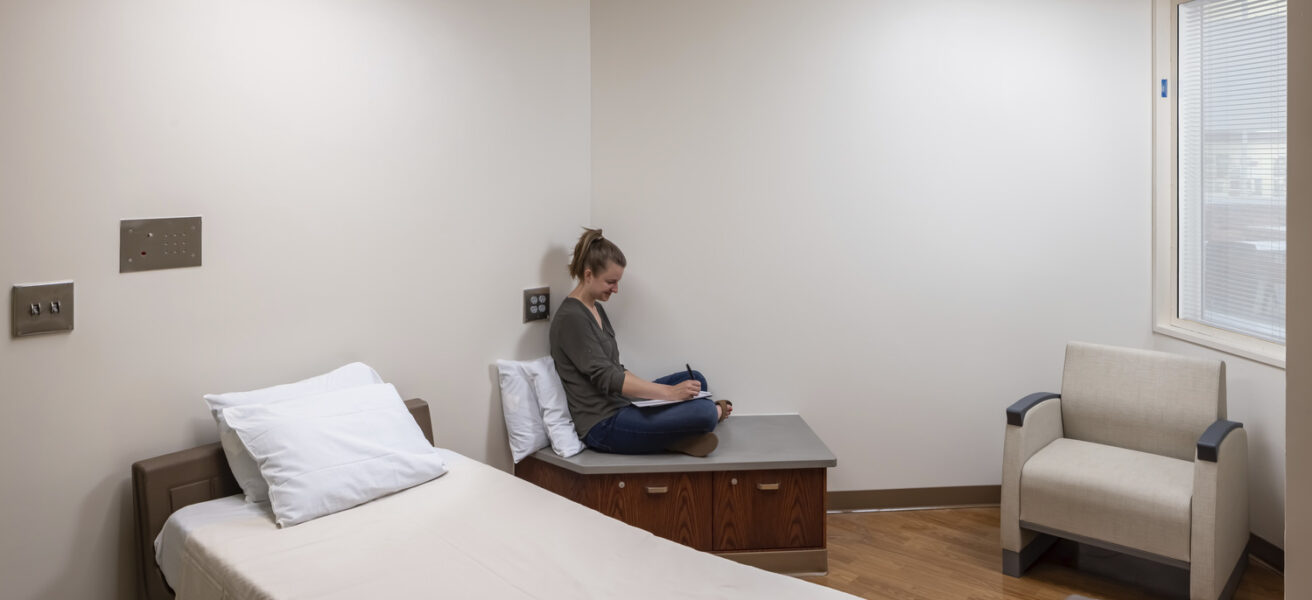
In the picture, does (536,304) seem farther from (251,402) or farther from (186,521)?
(186,521)

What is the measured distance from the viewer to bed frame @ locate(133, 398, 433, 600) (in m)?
2.40

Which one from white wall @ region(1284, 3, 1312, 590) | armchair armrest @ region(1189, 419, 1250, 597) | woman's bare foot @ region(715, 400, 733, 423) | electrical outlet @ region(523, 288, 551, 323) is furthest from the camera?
woman's bare foot @ region(715, 400, 733, 423)

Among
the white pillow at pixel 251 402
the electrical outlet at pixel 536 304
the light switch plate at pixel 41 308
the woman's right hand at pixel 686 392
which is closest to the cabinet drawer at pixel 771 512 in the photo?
the woman's right hand at pixel 686 392

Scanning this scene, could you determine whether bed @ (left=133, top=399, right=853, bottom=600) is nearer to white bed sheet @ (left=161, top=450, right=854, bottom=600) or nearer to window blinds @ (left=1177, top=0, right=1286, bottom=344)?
white bed sheet @ (left=161, top=450, right=854, bottom=600)

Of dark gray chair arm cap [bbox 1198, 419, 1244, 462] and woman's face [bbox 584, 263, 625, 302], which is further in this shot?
woman's face [bbox 584, 263, 625, 302]

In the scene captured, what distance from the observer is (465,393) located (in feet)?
11.3

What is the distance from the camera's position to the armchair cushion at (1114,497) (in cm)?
294

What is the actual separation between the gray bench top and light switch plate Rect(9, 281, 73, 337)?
1.72 meters

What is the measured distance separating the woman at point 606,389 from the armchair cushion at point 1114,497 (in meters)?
1.25

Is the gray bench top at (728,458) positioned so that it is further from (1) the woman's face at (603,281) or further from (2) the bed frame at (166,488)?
(2) the bed frame at (166,488)

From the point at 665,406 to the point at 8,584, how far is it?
2.11m

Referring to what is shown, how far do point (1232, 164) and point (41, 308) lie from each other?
4319 millimetres

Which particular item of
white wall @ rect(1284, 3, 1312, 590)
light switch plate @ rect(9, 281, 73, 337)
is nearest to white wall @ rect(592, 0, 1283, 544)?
light switch plate @ rect(9, 281, 73, 337)

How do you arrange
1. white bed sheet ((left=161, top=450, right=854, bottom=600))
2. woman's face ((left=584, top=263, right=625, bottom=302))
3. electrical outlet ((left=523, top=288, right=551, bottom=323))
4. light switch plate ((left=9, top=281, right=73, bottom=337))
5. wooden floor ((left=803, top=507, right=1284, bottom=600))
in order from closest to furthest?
white bed sheet ((left=161, top=450, right=854, bottom=600)) → light switch plate ((left=9, top=281, right=73, bottom=337)) → wooden floor ((left=803, top=507, right=1284, bottom=600)) → woman's face ((left=584, top=263, right=625, bottom=302)) → electrical outlet ((left=523, top=288, right=551, bottom=323))
